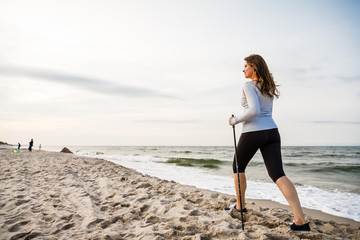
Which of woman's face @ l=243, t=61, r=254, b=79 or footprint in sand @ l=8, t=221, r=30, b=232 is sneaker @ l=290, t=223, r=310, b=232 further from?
footprint in sand @ l=8, t=221, r=30, b=232

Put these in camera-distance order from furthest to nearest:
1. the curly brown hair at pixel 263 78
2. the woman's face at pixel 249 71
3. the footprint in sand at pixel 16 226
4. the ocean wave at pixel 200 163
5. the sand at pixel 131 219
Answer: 1. the ocean wave at pixel 200 163
2. the woman's face at pixel 249 71
3. the curly brown hair at pixel 263 78
4. the footprint in sand at pixel 16 226
5. the sand at pixel 131 219

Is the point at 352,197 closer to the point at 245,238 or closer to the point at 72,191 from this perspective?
the point at 245,238

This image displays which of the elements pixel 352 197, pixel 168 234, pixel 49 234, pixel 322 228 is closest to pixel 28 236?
pixel 49 234

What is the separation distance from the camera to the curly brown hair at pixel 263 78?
2.64m

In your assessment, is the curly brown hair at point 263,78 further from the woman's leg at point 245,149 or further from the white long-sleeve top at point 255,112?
the woman's leg at point 245,149

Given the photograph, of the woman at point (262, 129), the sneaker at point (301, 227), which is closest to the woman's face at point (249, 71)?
the woman at point (262, 129)

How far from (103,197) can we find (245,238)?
9.36ft

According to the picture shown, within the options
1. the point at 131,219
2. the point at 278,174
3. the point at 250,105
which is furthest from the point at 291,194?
the point at 131,219

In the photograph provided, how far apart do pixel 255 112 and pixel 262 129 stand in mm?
221

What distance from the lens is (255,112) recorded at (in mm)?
2529

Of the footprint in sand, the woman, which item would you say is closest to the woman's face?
the woman

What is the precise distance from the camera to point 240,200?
2.99 meters

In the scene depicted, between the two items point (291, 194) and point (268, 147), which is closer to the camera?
point (291, 194)

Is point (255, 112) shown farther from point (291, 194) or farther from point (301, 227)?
point (301, 227)
